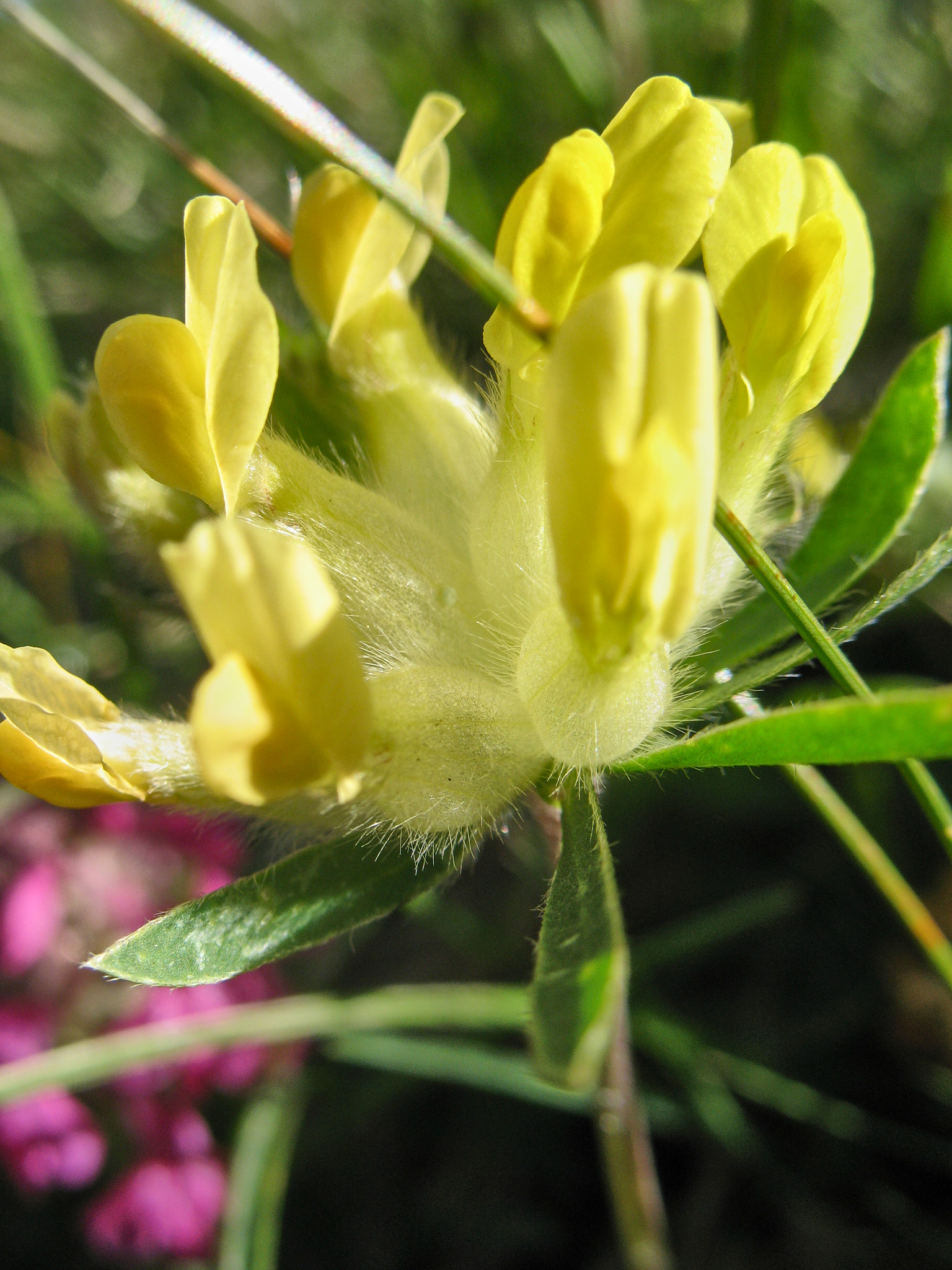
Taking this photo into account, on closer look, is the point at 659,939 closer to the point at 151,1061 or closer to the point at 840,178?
Answer: the point at 151,1061

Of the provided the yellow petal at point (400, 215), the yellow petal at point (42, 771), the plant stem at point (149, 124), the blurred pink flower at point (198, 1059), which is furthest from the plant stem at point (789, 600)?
the blurred pink flower at point (198, 1059)

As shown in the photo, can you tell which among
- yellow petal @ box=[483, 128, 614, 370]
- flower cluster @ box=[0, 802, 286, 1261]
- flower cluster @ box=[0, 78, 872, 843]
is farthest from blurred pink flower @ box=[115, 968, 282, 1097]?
yellow petal @ box=[483, 128, 614, 370]

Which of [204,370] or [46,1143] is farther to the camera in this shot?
[46,1143]

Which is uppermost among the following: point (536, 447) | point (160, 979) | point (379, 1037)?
A: point (536, 447)

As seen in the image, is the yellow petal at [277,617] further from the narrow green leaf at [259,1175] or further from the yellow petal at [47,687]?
the narrow green leaf at [259,1175]

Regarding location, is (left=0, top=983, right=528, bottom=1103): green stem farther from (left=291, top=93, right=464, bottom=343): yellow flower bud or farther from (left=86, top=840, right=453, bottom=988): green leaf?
(left=291, top=93, right=464, bottom=343): yellow flower bud

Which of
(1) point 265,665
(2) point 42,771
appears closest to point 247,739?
(1) point 265,665

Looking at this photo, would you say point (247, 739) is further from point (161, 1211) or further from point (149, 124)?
point (161, 1211)

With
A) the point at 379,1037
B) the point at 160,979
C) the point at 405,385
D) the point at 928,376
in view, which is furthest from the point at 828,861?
the point at 160,979
